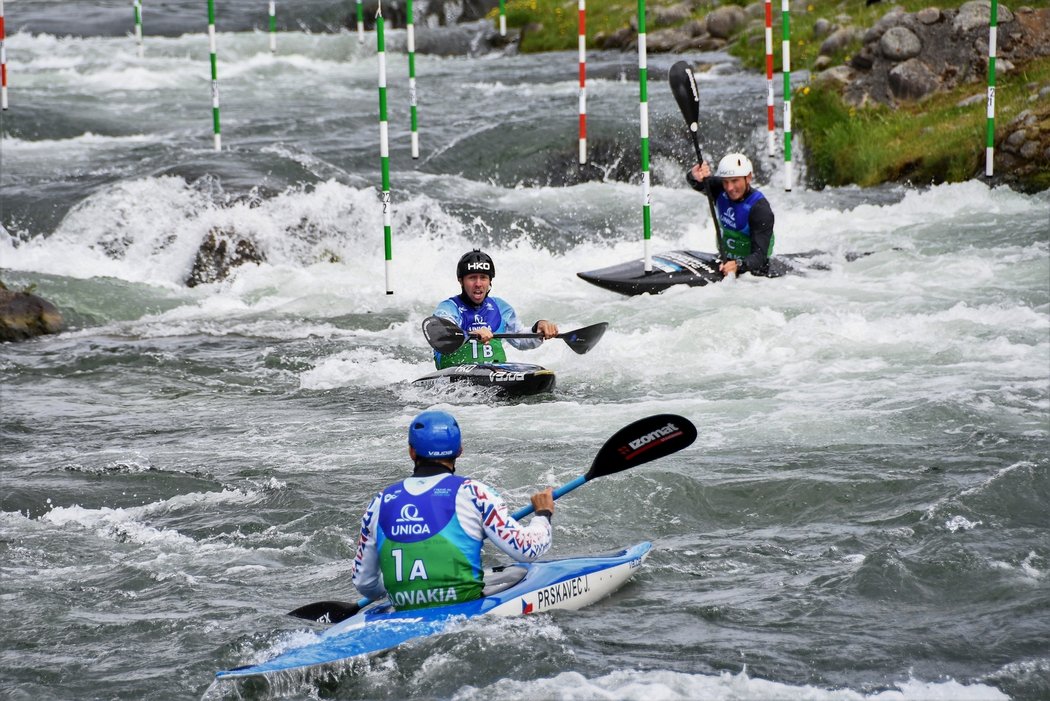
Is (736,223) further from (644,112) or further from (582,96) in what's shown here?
(582,96)

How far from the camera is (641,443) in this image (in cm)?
536

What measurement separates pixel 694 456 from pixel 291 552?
2.21 metres

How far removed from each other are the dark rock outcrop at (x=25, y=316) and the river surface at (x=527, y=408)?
0.63 feet

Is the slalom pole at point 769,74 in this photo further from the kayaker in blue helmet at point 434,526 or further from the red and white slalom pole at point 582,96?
the kayaker in blue helmet at point 434,526

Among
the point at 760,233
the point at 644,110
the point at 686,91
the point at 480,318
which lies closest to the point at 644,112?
the point at 644,110

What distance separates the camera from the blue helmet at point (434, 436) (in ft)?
15.8

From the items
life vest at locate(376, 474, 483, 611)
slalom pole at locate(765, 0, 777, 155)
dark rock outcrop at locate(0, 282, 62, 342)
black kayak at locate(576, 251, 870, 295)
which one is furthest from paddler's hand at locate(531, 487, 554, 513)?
slalom pole at locate(765, 0, 777, 155)

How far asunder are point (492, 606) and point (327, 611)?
2.14 feet

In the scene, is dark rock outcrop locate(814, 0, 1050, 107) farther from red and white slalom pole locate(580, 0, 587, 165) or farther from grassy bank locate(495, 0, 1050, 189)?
red and white slalom pole locate(580, 0, 587, 165)

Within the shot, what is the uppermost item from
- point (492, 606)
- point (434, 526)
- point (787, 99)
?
point (787, 99)

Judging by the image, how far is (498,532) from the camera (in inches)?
191

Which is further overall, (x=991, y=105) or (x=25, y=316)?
(x=991, y=105)

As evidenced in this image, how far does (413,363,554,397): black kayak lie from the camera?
8.49m

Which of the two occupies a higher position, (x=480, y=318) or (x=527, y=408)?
(x=480, y=318)
